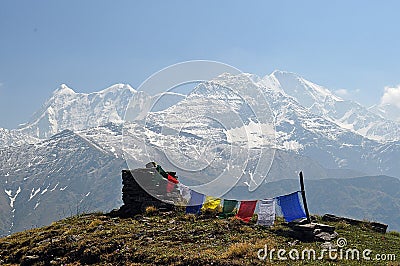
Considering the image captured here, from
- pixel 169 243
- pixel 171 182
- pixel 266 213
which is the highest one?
pixel 171 182

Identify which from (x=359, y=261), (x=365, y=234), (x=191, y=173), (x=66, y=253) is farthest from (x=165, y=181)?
(x=359, y=261)

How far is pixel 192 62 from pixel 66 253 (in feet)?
48.5

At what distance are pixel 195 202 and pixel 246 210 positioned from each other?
5126 millimetres

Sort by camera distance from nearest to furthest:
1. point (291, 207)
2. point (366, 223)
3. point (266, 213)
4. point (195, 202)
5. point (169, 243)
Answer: point (169, 243), point (291, 207), point (266, 213), point (366, 223), point (195, 202)

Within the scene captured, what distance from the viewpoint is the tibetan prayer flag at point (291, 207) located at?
34.1 m

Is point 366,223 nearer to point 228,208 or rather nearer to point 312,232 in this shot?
point 312,232

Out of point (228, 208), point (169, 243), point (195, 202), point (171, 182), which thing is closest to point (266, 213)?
point (228, 208)

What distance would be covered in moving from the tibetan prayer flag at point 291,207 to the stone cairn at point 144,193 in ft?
32.8

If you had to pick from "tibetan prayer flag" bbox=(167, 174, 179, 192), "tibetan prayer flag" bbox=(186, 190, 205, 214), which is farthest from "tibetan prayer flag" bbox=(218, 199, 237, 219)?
"tibetan prayer flag" bbox=(167, 174, 179, 192)

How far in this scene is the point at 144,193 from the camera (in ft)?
134

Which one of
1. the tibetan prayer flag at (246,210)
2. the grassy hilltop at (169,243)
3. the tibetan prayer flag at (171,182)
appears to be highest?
the tibetan prayer flag at (171,182)

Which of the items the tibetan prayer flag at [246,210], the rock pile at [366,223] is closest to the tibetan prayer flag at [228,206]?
the tibetan prayer flag at [246,210]

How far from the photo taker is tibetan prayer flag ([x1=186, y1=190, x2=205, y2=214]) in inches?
1512

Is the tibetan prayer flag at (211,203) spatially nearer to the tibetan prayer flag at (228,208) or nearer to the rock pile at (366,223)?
the tibetan prayer flag at (228,208)
